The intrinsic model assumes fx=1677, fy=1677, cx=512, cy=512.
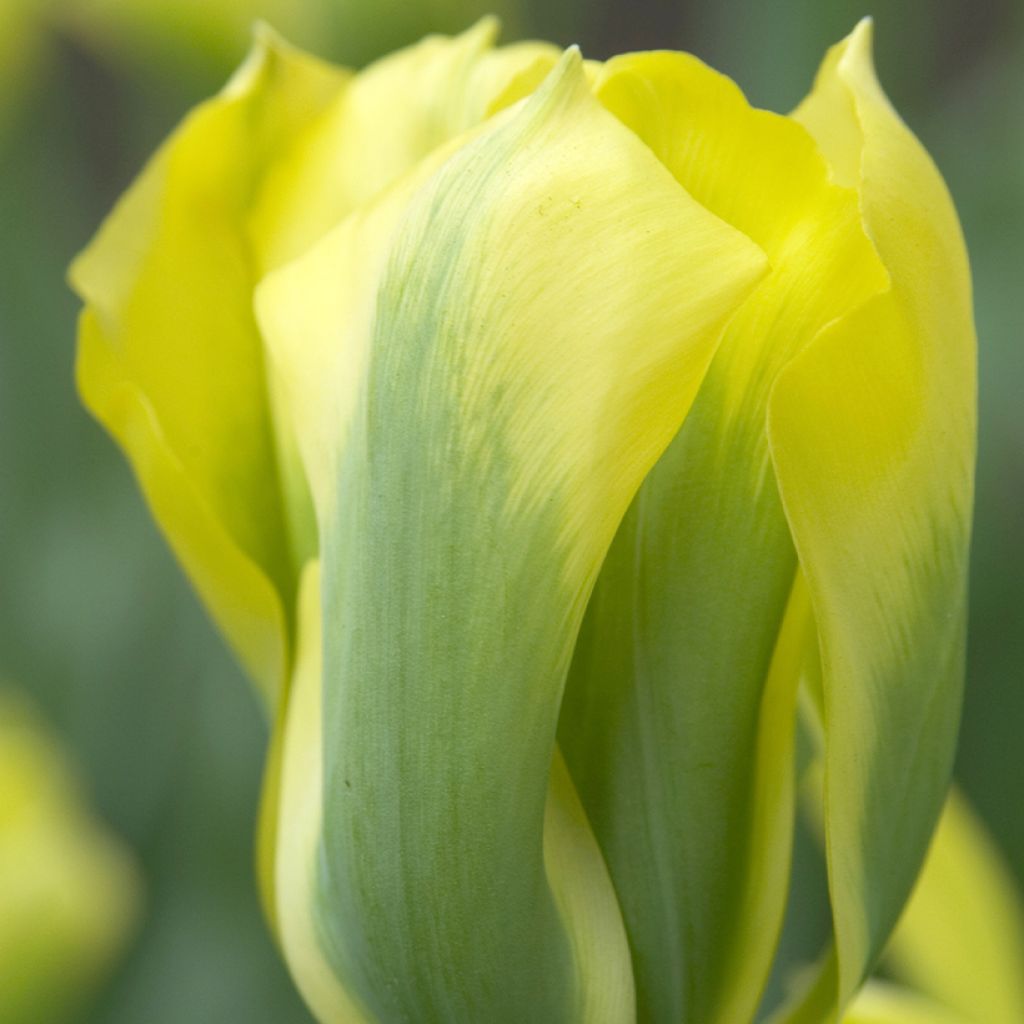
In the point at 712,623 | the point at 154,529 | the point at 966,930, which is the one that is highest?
the point at 712,623

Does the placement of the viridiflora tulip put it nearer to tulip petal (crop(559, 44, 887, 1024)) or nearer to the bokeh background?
tulip petal (crop(559, 44, 887, 1024))

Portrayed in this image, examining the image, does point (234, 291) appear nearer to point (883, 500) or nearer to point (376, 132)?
point (376, 132)

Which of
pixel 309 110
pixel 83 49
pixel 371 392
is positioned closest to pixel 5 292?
pixel 83 49

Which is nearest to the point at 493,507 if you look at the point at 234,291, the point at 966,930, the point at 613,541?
the point at 613,541

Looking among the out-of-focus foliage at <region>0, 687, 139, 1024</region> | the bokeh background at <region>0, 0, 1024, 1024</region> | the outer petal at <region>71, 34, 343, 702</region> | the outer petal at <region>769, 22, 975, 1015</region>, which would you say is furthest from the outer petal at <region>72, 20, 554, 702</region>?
the bokeh background at <region>0, 0, 1024, 1024</region>

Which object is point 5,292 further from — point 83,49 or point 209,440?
point 209,440
